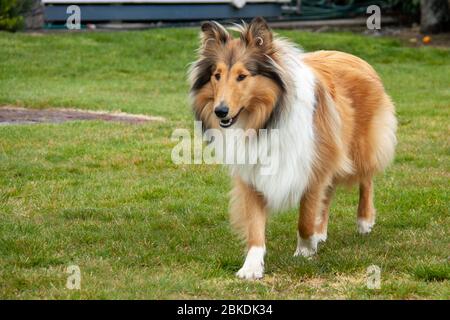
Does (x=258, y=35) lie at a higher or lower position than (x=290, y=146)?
higher

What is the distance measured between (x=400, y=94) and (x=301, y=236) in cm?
1013

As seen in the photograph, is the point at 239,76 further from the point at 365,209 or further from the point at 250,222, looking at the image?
the point at 365,209

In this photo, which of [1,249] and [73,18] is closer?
[1,249]

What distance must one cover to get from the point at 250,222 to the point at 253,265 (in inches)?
14.2

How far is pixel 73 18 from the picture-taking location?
22.5 m

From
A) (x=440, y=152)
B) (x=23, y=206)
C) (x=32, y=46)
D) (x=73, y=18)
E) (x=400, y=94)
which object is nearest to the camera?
(x=23, y=206)

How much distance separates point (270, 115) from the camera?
6.04m

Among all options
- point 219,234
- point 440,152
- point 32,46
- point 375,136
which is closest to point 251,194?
point 219,234

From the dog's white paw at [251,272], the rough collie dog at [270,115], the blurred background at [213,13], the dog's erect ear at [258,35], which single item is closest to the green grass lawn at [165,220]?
the dog's white paw at [251,272]

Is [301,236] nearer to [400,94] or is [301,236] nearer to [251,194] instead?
[251,194]

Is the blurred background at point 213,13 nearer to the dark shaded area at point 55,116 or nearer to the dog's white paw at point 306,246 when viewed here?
the dark shaded area at point 55,116

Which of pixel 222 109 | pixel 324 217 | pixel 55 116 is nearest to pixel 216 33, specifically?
pixel 222 109

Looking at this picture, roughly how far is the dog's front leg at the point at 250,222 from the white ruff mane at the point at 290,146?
75 millimetres

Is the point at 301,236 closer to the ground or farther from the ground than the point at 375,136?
closer to the ground
